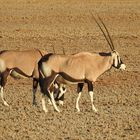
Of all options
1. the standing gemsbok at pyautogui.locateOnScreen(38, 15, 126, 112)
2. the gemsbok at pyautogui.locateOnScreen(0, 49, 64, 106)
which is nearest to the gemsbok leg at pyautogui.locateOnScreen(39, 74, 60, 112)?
the standing gemsbok at pyautogui.locateOnScreen(38, 15, 126, 112)

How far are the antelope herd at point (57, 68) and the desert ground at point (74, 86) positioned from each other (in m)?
0.42

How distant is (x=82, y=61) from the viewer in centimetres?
1332

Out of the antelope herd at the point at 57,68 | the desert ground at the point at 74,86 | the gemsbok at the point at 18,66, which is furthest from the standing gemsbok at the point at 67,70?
the gemsbok at the point at 18,66

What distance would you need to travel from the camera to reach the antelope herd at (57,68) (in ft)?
42.9

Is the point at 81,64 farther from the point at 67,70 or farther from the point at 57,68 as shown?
the point at 57,68

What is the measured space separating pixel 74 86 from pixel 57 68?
3834 millimetres

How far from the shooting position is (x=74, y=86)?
1684 cm

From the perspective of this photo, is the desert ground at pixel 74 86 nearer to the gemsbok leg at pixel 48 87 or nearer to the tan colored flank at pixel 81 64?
the gemsbok leg at pixel 48 87

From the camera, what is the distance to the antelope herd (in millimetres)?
13086

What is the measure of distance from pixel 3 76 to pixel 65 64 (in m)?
1.65

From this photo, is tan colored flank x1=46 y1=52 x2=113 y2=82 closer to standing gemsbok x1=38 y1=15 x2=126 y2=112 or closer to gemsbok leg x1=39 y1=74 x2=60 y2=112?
standing gemsbok x1=38 y1=15 x2=126 y2=112

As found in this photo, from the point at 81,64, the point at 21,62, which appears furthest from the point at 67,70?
the point at 21,62

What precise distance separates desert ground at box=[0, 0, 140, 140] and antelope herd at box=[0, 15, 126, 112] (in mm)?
416

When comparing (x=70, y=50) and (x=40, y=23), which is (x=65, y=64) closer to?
(x=70, y=50)
